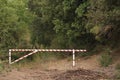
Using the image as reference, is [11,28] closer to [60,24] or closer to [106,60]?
[60,24]

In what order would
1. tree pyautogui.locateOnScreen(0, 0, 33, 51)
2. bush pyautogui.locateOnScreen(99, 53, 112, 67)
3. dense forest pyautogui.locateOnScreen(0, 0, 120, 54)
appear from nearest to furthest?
dense forest pyautogui.locateOnScreen(0, 0, 120, 54), bush pyautogui.locateOnScreen(99, 53, 112, 67), tree pyautogui.locateOnScreen(0, 0, 33, 51)

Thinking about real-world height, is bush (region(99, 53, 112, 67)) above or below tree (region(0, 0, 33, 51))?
below

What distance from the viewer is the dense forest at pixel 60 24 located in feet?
60.7

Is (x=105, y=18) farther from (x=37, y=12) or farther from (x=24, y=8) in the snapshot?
(x=24, y=8)

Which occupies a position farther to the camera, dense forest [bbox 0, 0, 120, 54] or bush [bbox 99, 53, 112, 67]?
bush [bbox 99, 53, 112, 67]

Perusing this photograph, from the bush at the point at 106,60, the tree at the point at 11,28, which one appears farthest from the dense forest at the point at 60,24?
the bush at the point at 106,60

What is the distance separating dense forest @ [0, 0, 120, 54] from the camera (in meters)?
18.5

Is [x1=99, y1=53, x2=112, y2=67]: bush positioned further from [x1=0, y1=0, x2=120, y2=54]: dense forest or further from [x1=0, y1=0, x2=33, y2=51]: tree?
[x1=0, y1=0, x2=33, y2=51]: tree

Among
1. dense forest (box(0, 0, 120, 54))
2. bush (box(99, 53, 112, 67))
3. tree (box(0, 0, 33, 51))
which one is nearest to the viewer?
dense forest (box(0, 0, 120, 54))

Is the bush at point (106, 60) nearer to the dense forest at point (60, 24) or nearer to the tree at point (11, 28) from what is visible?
the dense forest at point (60, 24)

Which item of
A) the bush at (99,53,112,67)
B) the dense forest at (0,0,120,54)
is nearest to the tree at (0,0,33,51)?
the dense forest at (0,0,120,54)

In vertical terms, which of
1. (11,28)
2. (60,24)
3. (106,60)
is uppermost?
(11,28)

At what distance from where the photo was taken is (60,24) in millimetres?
26516

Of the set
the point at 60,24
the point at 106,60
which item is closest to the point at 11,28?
the point at 60,24
